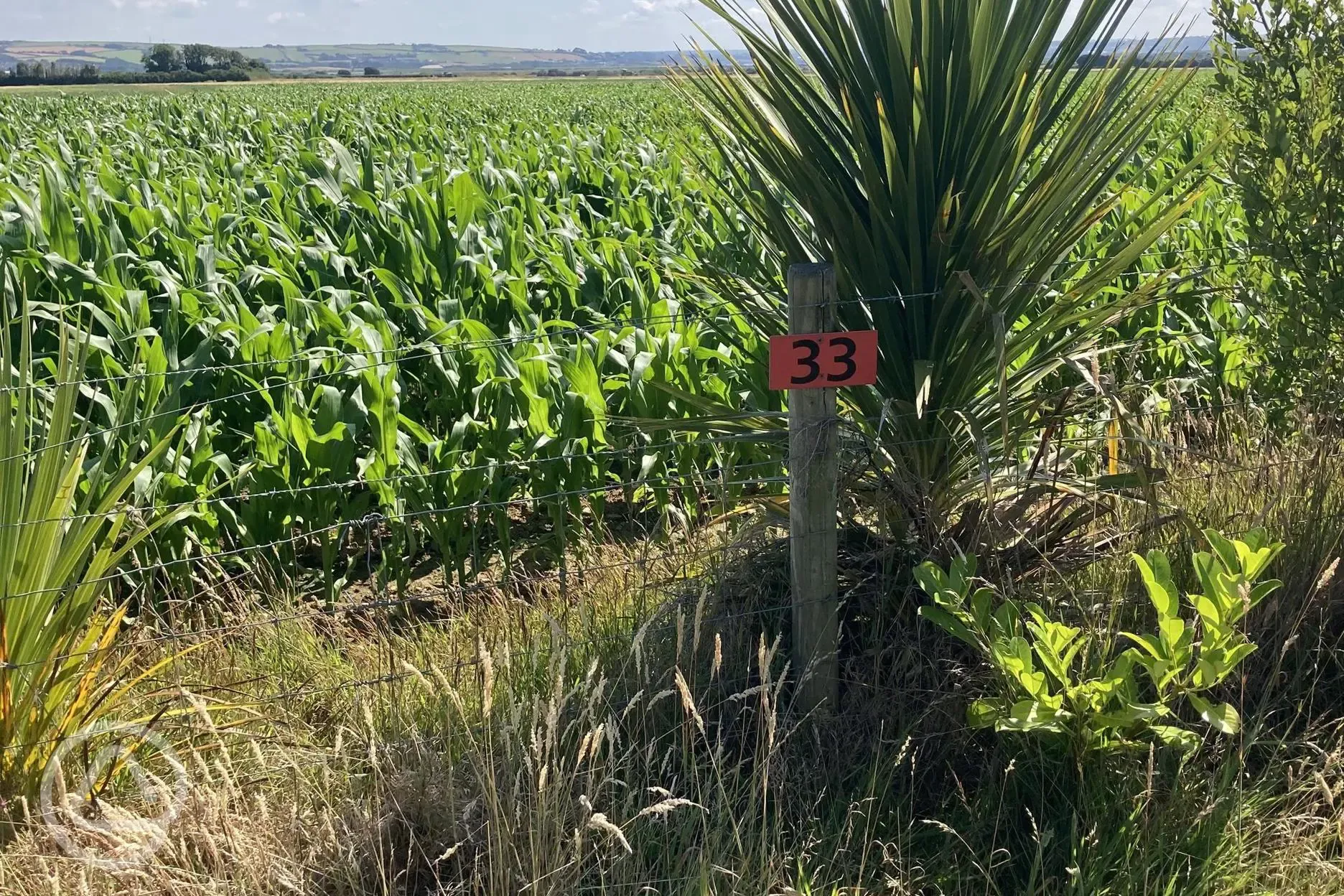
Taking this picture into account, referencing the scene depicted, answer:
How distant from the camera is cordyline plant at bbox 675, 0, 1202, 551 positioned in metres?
3.11

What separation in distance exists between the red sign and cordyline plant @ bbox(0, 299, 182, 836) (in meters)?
1.58

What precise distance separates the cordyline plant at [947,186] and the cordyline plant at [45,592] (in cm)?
191

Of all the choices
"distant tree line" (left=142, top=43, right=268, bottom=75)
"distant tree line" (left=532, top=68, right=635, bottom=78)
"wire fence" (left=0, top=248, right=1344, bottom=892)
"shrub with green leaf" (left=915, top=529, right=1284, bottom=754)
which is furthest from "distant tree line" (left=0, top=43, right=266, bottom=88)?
"shrub with green leaf" (left=915, top=529, right=1284, bottom=754)

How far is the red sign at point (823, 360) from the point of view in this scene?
286 centimetres

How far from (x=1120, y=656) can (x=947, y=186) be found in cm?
137

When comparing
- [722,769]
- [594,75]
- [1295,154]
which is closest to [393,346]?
[722,769]

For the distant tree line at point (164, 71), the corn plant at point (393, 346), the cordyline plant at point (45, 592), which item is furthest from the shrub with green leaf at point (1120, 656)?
the distant tree line at point (164, 71)

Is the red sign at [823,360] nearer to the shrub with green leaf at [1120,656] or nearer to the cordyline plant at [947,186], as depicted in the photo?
the cordyline plant at [947,186]

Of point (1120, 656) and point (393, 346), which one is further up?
point (393, 346)

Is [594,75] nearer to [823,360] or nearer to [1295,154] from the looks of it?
[1295,154]

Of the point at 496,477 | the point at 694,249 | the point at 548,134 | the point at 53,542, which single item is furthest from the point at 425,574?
the point at 548,134

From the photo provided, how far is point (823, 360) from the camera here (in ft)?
9.45

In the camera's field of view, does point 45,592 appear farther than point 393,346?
No

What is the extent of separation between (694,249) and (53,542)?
4947 mm
